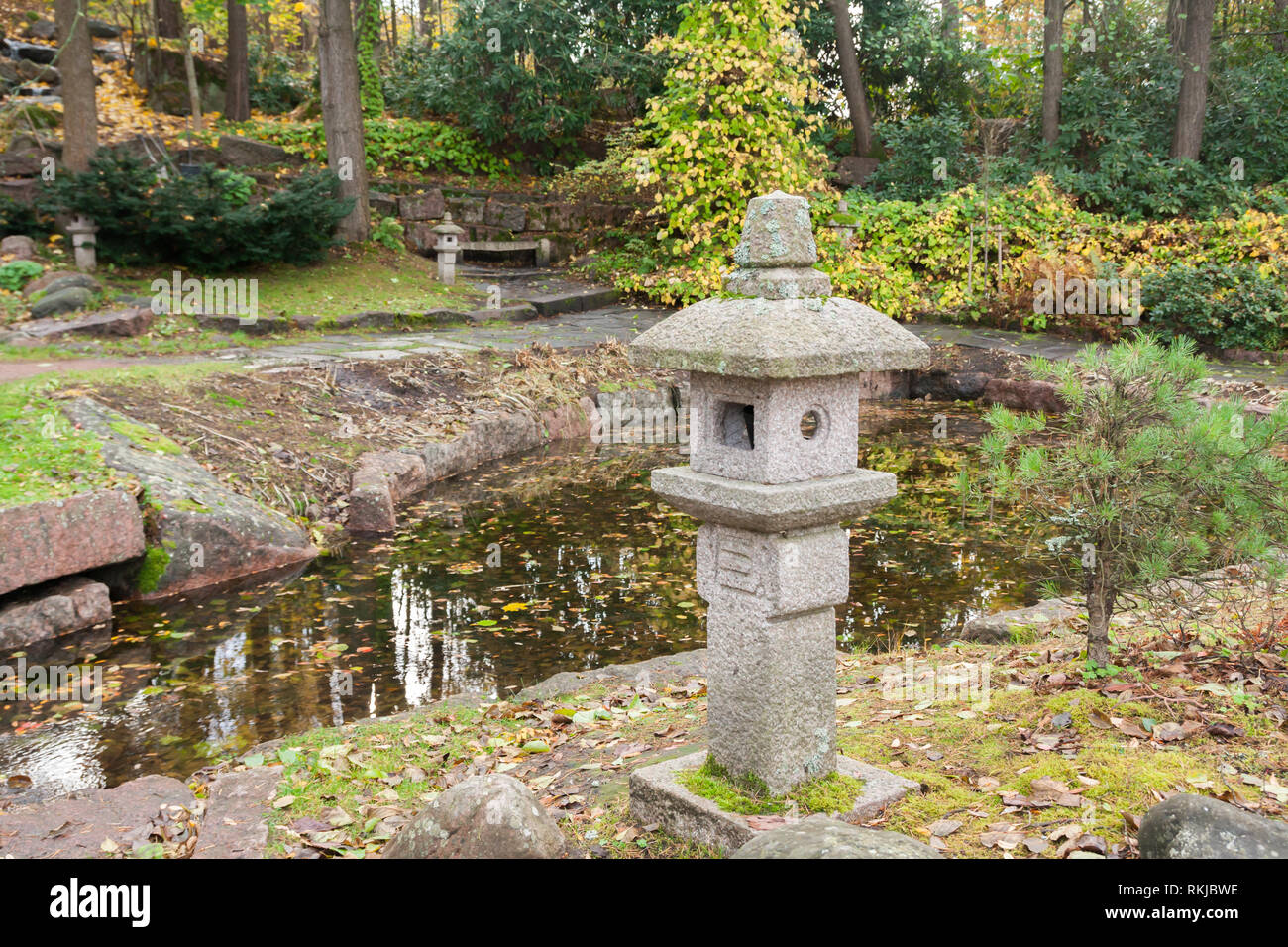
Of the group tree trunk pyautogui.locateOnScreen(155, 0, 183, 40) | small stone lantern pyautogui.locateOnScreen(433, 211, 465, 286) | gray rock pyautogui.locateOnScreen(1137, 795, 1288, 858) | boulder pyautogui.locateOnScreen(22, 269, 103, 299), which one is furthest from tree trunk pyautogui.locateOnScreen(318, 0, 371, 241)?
gray rock pyautogui.locateOnScreen(1137, 795, 1288, 858)

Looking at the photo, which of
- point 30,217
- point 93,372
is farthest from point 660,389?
point 30,217

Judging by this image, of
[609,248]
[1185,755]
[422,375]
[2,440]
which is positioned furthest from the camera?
[609,248]

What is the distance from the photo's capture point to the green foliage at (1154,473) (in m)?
4.25

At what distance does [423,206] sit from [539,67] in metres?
3.74

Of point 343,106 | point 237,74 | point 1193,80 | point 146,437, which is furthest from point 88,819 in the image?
point 237,74

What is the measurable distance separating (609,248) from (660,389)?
22.2 ft

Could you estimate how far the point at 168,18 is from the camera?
21.7 m

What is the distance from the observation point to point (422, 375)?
11.6 metres

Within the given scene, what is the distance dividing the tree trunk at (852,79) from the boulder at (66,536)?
16.3m

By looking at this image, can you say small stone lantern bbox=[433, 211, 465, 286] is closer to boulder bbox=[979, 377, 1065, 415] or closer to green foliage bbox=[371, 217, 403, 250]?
green foliage bbox=[371, 217, 403, 250]

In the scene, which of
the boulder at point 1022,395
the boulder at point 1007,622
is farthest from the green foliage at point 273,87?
the boulder at point 1007,622

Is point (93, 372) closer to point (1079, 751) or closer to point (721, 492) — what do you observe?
point (721, 492)

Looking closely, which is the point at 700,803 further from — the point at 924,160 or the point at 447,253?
the point at 924,160

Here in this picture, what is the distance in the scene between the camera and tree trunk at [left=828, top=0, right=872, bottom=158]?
1934 centimetres
